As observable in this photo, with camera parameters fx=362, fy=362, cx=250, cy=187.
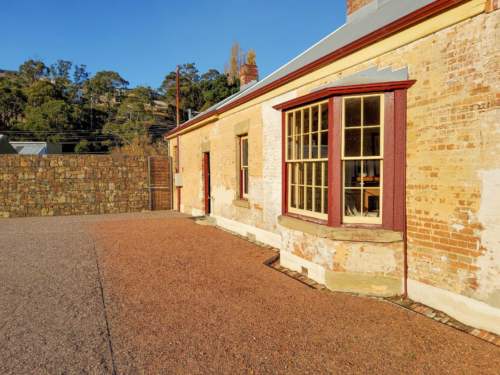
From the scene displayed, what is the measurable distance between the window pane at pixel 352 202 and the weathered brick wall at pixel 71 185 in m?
12.4

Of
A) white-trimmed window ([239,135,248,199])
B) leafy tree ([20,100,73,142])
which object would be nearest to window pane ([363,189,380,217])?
white-trimmed window ([239,135,248,199])

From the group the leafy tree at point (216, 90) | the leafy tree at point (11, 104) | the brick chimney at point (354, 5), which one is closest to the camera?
the brick chimney at point (354, 5)

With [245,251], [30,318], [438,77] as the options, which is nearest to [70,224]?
[245,251]

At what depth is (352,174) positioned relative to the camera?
5.43 meters

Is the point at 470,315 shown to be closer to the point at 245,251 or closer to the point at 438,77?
the point at 438,77

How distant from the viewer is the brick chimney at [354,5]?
331 inches

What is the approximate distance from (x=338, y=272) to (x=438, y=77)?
2.85m

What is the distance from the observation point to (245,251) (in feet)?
26.2

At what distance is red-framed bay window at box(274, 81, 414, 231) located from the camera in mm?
4824

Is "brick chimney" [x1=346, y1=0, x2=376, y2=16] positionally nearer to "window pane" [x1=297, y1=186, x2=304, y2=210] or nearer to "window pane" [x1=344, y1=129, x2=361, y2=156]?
"window pane" [x1=344, y1=129, x2=361, y2=156]

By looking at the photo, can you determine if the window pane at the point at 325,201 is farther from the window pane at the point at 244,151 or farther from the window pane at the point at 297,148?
the window pane at the point at 244,151

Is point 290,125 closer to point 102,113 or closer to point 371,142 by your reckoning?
point 371,142

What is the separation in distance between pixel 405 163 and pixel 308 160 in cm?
161

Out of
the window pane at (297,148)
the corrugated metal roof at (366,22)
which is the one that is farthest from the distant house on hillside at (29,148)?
the window pane at (297,148)
